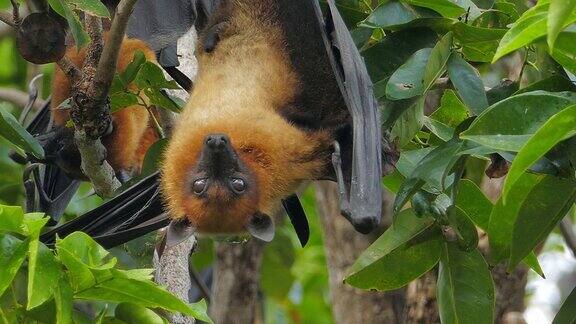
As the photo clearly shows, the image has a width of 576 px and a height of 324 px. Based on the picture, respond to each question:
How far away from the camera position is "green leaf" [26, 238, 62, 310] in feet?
9.06

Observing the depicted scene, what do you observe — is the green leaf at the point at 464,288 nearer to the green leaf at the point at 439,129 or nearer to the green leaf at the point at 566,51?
the green leaf at the point at 439,129

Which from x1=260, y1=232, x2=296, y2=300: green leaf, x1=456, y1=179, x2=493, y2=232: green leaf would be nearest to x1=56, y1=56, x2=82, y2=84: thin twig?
x1=456, y1=179, x2=493, y2=232: green leaf

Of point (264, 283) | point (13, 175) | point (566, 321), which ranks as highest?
point (566, 321)

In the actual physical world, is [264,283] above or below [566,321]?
below

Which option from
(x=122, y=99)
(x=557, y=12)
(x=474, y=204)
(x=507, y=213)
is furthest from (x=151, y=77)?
(x=557, y=12)

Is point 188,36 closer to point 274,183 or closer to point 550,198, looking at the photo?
point 274,183

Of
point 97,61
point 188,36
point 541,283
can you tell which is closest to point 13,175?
point 188,36

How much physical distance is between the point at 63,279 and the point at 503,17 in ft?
5.69

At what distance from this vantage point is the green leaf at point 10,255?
283 centimetres

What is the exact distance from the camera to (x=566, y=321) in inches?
124

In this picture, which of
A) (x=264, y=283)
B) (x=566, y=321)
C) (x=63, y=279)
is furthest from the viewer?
(x=264, y=283)

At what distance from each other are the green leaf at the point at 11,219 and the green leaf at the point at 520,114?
1.25 metres

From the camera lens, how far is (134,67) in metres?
3.93

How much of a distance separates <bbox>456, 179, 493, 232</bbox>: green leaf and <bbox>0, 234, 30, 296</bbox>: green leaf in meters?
1.46
